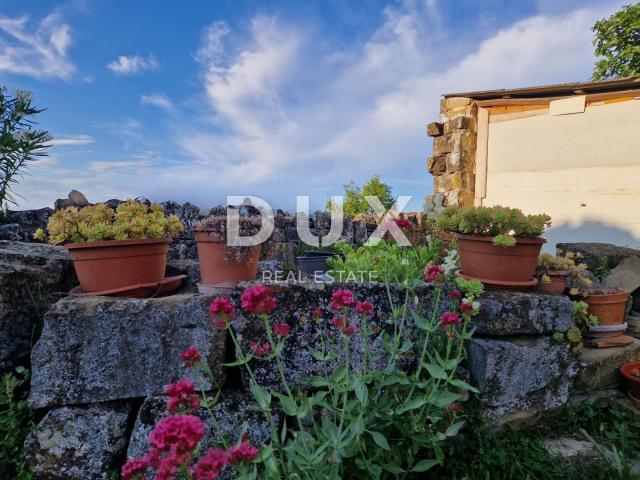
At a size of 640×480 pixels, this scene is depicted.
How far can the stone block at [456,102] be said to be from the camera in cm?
646

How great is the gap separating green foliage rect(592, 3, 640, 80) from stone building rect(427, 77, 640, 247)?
5.44 metres

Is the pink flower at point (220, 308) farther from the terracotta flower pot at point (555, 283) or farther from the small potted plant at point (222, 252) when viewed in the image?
the terracotta flower pot at point (555, 283)

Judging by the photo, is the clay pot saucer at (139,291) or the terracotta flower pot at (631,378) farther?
the terracotta flower pot at (631,378)

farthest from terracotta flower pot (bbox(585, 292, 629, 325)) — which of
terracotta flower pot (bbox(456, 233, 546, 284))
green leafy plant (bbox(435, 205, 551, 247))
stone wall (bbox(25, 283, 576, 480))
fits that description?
stone wall (bbox(25, 283, 576, 480))

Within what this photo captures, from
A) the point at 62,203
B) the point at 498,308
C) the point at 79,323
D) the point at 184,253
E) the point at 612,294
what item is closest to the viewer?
the point at 79,323

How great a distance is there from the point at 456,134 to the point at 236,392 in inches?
230

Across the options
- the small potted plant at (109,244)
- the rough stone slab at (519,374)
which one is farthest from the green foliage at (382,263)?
the small potted plant at (109,244)

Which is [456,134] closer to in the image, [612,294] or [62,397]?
[612,294]

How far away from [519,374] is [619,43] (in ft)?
36.6

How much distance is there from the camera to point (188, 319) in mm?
2033

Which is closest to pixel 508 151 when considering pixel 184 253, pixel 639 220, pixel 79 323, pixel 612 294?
pixel 639 220

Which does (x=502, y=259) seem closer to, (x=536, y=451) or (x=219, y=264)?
(x=536, y=451)

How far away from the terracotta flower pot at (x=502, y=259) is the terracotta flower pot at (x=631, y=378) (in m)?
1.07

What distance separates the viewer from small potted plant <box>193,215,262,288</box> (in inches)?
94.9
